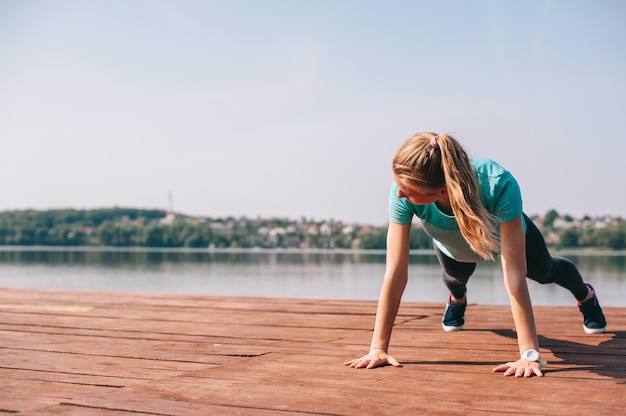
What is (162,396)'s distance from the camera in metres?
2.00

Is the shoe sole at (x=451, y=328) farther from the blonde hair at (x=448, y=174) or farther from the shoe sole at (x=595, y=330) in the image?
the blonde hair at (x=448, y=174)

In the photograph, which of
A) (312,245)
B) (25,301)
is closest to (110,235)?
(312,245)

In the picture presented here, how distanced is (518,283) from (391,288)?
0.45 meters

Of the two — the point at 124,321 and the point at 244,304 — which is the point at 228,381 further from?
the point at 244,304

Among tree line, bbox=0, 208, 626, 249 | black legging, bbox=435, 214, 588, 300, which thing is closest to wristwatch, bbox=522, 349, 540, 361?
black legging, bbox=435, 214, 588, 300

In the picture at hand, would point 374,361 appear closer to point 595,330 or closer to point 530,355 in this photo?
point 530,355

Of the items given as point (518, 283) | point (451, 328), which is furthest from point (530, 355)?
point (451, 328)

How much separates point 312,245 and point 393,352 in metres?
67.8

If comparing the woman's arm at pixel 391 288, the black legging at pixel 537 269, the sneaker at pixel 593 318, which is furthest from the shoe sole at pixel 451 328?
the woman's arm at pixel 391 288

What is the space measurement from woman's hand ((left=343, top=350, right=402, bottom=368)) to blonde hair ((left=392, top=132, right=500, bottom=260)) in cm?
53

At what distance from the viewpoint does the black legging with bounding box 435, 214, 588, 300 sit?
9.95 ft

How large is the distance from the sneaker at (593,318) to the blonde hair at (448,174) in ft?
4.15

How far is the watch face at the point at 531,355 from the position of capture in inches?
92.7

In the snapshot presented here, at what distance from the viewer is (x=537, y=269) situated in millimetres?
3078
